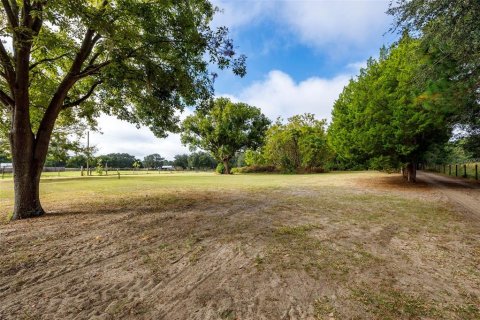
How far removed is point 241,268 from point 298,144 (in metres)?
34.5

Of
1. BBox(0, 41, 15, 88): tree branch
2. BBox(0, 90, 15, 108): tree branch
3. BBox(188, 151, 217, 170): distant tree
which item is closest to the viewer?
BBox(0, 41, 15, 88): tree branch

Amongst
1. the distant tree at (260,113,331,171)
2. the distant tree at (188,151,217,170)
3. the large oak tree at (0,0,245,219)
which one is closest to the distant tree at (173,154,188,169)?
the distant tree at (188,151,217,170)

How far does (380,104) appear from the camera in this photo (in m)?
13.3

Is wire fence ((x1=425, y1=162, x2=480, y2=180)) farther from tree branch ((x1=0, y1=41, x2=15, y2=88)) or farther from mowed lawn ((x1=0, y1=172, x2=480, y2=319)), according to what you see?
tree branch ((x1=0, y1=41, x2=15, y2=88))

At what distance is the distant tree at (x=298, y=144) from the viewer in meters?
35.6

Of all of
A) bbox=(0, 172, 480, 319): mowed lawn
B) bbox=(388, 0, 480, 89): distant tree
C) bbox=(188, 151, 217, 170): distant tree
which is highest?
bbox=(388, 0, 480, 89): distant tree

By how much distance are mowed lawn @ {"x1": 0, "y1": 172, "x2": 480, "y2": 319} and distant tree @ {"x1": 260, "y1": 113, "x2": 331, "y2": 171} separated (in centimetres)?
2968

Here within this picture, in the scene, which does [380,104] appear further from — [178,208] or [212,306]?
[212,306]

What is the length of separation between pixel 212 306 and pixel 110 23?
6614 millimetres

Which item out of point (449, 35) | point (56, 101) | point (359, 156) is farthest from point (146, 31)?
point (359, 156)

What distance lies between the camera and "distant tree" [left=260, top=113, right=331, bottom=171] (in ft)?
117

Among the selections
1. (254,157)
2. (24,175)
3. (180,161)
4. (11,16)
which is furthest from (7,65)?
(180,161)

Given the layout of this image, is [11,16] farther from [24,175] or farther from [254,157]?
[254,157]

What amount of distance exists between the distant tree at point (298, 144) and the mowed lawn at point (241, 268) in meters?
29.7
